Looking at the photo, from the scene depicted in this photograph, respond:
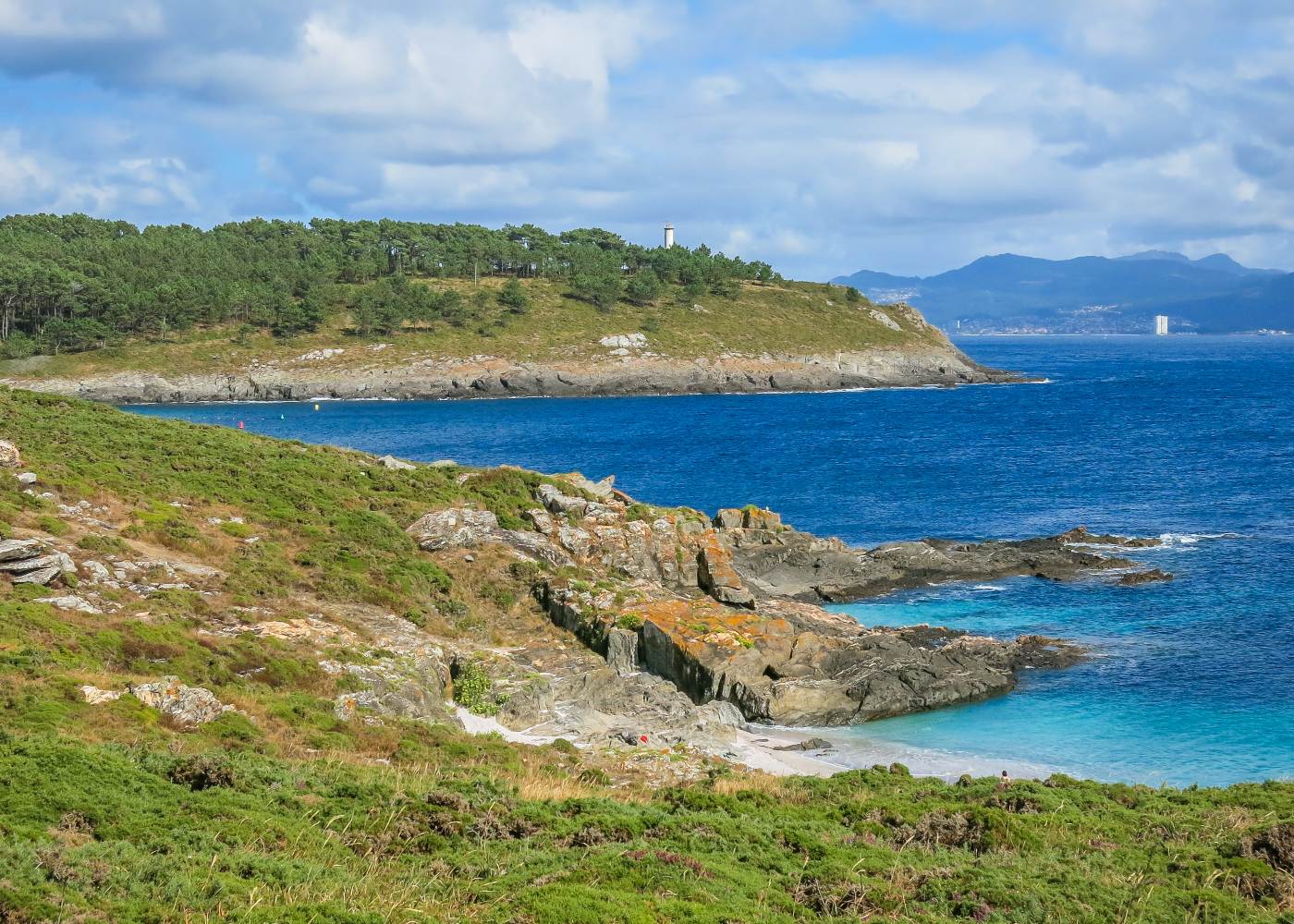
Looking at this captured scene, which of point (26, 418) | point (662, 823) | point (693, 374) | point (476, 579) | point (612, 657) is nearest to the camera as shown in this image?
point (662, 823)

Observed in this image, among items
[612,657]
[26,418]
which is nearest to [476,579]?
[612,657]

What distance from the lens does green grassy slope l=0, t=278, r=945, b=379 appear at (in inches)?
5374

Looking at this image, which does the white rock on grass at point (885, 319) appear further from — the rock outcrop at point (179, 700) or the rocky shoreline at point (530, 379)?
the rock outcrop at point (179, 700)

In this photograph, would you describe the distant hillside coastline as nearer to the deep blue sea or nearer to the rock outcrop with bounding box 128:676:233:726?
the deep blue sea

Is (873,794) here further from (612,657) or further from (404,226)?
(404,226)

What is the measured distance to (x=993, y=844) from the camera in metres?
17.7

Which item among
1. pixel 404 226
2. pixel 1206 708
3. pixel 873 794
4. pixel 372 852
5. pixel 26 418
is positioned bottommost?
pixel 1206 708

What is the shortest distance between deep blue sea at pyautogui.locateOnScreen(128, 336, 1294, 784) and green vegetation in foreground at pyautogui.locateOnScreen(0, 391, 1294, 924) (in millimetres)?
9955

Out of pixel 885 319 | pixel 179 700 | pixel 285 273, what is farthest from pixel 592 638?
pixel 885 319

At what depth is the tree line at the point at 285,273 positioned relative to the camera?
140 m

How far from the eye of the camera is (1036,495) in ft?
235

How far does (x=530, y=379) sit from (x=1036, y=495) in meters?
84.1

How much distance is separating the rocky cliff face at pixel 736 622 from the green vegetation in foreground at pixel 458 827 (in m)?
8.87

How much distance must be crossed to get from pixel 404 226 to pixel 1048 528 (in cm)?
14398
